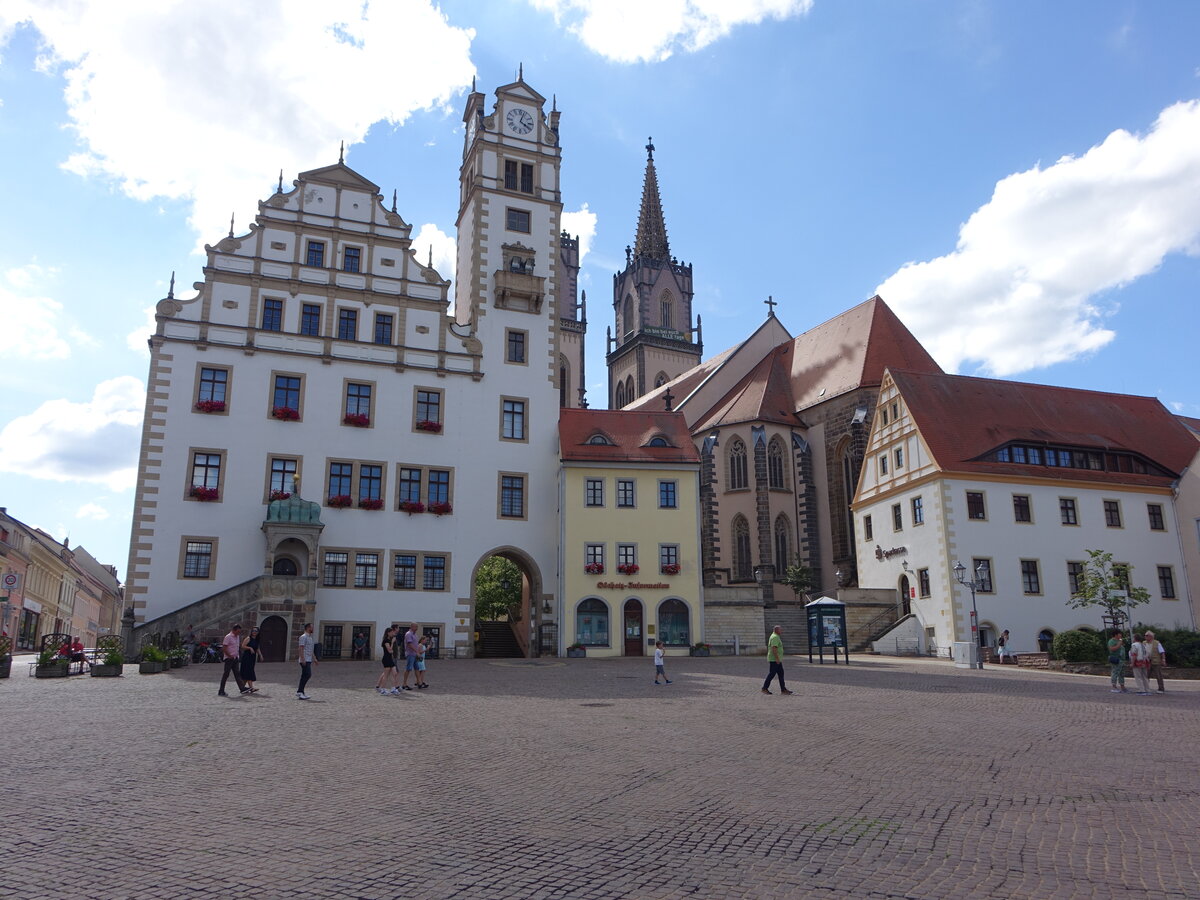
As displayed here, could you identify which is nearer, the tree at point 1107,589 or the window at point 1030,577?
the tree at point 1107,589

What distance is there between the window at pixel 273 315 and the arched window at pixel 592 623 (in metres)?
16.2

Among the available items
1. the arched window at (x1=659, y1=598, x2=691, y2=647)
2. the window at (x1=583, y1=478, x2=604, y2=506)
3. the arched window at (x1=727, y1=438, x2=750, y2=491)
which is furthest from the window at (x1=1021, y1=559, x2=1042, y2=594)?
the arched window at (x1=727, y1=438, x2=750, y2=491)

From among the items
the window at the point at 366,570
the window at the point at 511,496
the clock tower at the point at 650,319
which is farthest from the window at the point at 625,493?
the clock tower at the point at 650,319

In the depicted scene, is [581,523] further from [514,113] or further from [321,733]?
[321,733]

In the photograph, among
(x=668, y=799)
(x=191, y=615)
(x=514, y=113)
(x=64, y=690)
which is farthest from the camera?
(x=514, y=113)

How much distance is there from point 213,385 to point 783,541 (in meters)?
31.7

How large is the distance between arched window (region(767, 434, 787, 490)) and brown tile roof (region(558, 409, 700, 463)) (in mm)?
13307

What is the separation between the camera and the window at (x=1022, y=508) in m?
39.5

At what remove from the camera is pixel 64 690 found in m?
20.8

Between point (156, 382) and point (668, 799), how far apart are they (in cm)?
3105

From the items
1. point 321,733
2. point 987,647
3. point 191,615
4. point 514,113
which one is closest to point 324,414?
point 191,615

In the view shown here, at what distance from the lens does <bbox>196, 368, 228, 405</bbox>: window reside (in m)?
35.5

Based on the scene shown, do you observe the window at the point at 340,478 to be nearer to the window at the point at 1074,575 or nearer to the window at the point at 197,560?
the window at the point at 197,560

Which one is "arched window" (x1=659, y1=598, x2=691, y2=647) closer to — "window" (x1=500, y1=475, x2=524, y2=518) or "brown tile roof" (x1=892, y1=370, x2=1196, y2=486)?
→ "window" (x1=500, y1=475, x2=524, y2=518)
